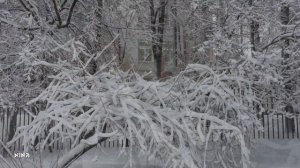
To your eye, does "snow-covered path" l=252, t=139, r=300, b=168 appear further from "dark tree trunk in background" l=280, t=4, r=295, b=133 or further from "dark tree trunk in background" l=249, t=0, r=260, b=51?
"dark tree trunk in background" l=249, t=0, r=260, b=51

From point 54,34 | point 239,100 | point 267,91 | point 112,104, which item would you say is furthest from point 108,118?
point 54,34

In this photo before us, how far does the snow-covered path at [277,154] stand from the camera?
Answer: 1056cm

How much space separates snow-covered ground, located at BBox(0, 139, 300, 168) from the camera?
10180 millimetres

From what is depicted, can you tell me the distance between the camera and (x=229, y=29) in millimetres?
11945

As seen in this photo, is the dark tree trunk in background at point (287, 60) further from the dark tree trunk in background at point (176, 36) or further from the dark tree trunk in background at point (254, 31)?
the dark tree trunk in background at point (176, 36)

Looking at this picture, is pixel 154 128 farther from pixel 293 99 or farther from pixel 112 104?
pixel 293 99

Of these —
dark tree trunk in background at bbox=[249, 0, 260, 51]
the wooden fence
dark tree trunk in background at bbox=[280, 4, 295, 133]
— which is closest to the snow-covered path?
the wooden fence

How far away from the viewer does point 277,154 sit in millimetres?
11398

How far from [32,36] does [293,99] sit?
7.92 metres

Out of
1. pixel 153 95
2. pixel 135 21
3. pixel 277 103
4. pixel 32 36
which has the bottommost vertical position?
pixel 277 103

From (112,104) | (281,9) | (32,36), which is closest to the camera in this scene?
(112,104)

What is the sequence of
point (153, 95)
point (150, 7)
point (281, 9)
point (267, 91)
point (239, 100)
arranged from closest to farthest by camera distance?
point (153, 95), point (239, 100), point (267, 91), point (281, 9), point (150, 7)

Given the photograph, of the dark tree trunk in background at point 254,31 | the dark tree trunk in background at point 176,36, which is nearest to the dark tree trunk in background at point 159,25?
the dark tree trunk in background at point 176,36

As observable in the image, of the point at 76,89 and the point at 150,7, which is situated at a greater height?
the point at 150,7
